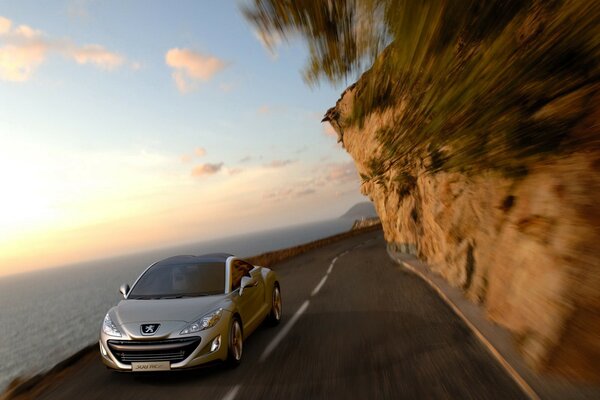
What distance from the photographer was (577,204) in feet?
16.0

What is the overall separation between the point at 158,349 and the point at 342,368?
221 centimetres

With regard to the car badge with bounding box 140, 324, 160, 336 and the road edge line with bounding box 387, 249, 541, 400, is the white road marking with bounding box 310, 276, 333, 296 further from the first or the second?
the car badge with bounding box 140, 324, 160, 336

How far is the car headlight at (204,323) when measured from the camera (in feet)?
18.1

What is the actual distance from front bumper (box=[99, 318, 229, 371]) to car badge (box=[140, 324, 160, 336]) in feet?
0.20

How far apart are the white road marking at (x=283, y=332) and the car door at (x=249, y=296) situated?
40cm

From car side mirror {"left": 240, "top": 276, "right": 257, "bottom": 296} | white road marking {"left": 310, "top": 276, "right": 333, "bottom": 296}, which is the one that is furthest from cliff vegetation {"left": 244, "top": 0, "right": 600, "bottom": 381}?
white road marking {"left": 310, "top": 276, "right": 333, "bottom": 296}

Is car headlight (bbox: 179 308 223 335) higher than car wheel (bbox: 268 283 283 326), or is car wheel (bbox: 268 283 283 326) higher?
car headlight (bbox: 179 308 223 335)

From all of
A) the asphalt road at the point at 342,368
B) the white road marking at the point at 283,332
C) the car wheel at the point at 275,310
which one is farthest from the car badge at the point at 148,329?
the car wheel at the point at 275,310

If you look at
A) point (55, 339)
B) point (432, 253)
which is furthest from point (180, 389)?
point (55, 339)

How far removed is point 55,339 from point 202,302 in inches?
2463

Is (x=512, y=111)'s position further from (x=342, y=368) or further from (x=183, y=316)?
(x=183, y=316)

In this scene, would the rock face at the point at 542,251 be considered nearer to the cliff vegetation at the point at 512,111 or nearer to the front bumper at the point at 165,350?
the cliff vegetation at the point at 512,111

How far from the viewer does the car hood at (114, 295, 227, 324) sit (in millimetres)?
5719

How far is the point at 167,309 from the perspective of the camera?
5922 millimetres
